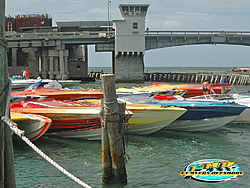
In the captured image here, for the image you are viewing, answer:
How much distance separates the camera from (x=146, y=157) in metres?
10.9

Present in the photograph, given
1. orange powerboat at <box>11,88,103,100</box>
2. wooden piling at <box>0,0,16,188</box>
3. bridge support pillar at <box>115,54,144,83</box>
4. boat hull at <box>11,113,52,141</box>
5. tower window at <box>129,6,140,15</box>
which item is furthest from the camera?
bridge support pillar at <box>115,54,144,83</box>

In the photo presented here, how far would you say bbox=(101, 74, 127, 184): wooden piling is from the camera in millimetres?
7703

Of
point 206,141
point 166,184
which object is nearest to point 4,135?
point 166,184

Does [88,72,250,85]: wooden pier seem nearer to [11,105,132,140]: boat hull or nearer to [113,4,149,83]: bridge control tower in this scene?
[113,4,149,83]: bridge control tower

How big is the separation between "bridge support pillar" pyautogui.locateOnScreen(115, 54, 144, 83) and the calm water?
34564 millimetres

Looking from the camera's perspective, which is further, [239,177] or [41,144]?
[41,144]

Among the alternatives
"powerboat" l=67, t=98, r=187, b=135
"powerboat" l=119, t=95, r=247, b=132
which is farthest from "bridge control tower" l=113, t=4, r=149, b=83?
"powerboat" l=67, t=98, r=187, b=135

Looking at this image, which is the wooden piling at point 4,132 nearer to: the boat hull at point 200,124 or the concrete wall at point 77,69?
the boat hull at point 200,124

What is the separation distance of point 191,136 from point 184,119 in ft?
3.45

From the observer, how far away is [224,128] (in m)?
16.3

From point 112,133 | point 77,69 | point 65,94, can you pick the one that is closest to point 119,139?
point 112,133

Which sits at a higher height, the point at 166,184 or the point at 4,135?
the point at 4,135

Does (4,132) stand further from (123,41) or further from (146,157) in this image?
(123,41)

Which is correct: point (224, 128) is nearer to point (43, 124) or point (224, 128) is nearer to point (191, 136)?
point (191, 136)
